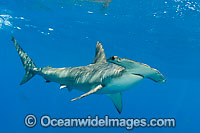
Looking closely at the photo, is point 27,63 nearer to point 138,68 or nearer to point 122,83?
point 122,83

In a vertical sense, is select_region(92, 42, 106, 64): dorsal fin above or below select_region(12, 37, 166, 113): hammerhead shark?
above

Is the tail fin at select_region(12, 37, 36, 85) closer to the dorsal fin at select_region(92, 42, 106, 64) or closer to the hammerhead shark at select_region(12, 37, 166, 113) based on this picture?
the hammerhead shark at select_region(12, 37, 166, 113)

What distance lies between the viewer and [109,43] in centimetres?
2619

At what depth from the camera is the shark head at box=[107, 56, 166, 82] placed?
315 centimetres

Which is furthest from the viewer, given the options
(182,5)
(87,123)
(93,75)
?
(182,5)

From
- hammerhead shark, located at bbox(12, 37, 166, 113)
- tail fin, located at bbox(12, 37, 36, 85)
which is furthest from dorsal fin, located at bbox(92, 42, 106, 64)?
tail fin, located at bbox(12, 37, 36, 85)

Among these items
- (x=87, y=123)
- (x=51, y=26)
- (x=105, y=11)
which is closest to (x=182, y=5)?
(x=105, y=11)

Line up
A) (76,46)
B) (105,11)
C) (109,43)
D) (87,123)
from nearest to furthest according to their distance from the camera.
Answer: (87,123) → (105,11) → (109,43) → (76,46)

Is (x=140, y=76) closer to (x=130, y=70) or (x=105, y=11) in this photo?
(x=130, y=70)

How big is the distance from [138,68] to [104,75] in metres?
1.36

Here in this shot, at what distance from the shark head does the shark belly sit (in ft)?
0.65

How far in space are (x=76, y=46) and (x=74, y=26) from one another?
32.4ft

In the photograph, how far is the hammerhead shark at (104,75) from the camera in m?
3.35

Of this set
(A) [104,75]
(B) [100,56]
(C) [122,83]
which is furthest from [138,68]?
(B) [100,56]
